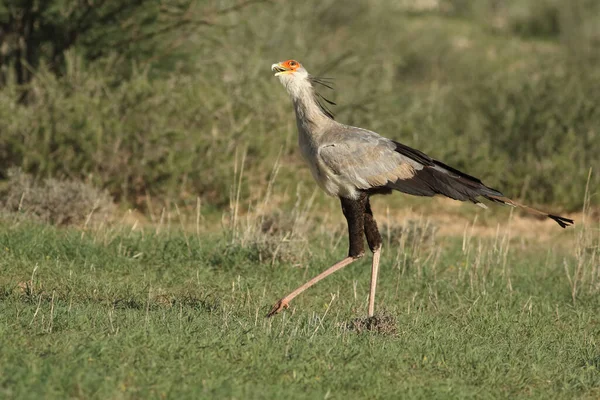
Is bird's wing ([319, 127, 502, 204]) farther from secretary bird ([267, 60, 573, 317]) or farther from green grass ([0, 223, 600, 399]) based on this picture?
green grass ([0, 223, 600, 399])

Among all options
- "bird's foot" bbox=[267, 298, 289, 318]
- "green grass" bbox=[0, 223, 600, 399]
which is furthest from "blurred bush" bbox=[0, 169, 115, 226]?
"bird's foot" bbox=[267, 298, 289, 318]

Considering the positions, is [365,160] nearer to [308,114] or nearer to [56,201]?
[308,114]

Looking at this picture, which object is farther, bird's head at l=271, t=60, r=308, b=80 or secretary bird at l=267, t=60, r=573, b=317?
bird's head at l=271, t=60, r=308, b=80

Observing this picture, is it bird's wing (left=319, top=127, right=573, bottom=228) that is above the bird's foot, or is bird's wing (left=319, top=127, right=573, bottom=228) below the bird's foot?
above

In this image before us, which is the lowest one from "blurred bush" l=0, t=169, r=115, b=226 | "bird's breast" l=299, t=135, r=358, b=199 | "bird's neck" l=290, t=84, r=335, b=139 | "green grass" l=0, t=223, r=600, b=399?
"blurred bush" l=0, t=169, r=115, b=226

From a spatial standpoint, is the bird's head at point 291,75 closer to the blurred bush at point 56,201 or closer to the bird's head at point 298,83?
the bird's head at point 298,83

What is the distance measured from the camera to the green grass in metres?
4.64

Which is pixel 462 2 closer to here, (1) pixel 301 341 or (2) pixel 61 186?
(2) pixel 61 186

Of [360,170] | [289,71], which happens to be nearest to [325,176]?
[360,170]

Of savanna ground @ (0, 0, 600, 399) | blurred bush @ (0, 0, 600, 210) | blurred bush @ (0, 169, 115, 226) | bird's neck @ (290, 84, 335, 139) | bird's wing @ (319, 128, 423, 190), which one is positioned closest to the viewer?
savanna ground @ (0, 0, 600, 399)

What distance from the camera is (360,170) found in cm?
630

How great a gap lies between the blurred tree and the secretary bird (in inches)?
201

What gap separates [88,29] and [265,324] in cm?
675

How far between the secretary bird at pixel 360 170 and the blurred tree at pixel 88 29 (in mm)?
5109
